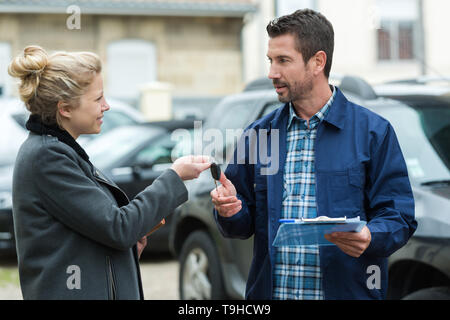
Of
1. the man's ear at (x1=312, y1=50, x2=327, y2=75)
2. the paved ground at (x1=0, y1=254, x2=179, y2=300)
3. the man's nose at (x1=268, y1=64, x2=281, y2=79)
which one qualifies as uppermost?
the man's ear at (x1=312, y1=50, x2=327, y2=75)

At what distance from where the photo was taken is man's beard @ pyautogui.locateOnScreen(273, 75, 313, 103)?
288cm

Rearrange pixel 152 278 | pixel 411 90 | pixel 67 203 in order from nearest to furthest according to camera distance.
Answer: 1. pixel 67 203
2. pixel 411 90
3. pixel 152 278

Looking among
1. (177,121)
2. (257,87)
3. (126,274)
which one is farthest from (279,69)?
(177,121)

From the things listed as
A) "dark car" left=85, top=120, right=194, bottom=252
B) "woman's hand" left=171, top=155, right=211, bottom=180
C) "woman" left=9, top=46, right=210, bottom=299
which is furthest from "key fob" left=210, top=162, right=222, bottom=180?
"dark car" left=85, top=120, right=194, bottom=252

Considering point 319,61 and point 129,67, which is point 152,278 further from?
point 129,67

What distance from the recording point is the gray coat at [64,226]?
A: 2.37 m

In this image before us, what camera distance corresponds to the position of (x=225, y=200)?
111 inches

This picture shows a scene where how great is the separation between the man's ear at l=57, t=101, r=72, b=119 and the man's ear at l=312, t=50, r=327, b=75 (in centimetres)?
103

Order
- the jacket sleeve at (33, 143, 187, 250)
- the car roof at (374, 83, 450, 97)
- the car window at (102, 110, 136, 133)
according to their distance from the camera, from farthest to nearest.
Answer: the car window at (102, 110, 136, 133), the car roof at (374, 83, 450, 97), the jacket sleeve at (33, 143, 187, 250)

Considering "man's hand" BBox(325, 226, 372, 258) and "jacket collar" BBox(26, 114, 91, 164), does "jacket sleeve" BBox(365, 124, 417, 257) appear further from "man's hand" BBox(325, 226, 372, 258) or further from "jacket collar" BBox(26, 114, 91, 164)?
"jacket collar" BBox(26, 114, 91, 164)

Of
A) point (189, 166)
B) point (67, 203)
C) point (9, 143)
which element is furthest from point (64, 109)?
point (9, 143)

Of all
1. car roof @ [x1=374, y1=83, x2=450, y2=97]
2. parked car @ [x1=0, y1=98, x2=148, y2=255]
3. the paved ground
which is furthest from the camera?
parked car @ [x1=0, y1=98, x2=148, y2=255]

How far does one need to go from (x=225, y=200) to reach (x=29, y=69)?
0.92 meters
